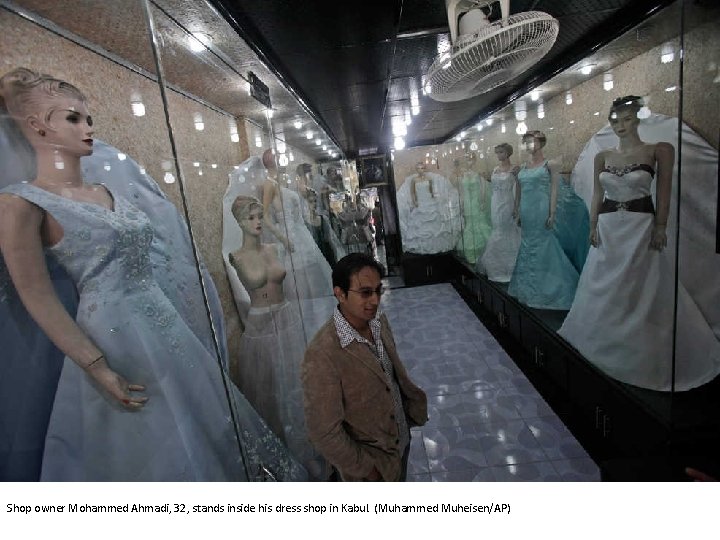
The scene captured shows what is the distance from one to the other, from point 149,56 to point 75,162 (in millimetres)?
472

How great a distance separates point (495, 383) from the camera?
2576 millimetres

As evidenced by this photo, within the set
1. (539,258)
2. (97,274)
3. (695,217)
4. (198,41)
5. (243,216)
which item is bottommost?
(539,258)

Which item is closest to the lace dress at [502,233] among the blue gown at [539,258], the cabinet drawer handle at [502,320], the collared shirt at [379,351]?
the blue gown at [539,258]

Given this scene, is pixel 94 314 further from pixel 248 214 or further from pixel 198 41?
pixel 198 41

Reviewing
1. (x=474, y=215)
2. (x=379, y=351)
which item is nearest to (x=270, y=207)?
(x=379, y=351)

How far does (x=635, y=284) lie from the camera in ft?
5.90

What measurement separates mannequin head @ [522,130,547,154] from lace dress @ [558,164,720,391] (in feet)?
3.39

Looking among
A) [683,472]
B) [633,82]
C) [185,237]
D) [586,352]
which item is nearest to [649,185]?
[633,82]

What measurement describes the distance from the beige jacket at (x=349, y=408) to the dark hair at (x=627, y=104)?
1734 mm

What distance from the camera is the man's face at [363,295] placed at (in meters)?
1.09

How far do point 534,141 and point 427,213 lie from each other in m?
2.47

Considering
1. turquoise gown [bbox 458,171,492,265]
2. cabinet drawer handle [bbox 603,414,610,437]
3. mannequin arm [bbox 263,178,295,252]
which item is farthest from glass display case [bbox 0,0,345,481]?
turquoise gown [bbox 458,171,492,265]

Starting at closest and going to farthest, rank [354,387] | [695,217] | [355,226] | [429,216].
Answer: [354,387] → [695,217] → [355,226] → [429,216]
